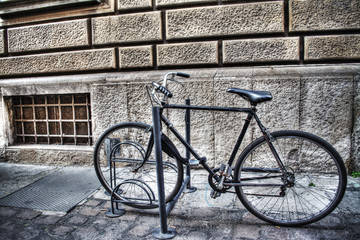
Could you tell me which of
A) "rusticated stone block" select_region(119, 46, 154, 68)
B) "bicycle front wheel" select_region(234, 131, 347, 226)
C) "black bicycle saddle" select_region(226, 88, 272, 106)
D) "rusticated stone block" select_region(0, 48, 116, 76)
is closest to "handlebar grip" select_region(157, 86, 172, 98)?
"black bicycle saddle" select_region(226, 88, 272, 106)

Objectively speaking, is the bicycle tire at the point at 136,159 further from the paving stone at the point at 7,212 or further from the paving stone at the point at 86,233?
the paving stone at the point at 7,212

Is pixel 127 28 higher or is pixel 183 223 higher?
pixel 127 28

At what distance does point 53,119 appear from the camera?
4137mm

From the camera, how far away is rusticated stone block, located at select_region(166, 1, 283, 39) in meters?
3.26

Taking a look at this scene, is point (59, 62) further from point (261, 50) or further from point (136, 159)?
point (261, 50)

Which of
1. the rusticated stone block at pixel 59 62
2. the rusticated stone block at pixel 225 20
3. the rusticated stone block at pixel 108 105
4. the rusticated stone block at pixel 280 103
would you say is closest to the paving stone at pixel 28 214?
the rusticated stone block at pixel 108 105

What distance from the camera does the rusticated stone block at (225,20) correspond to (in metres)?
3.26

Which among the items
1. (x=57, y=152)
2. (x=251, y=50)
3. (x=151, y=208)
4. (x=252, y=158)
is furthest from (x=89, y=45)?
(x=252, y=158)

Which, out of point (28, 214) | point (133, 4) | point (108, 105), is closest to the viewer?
point (28, 214)

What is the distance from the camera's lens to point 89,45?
3787 mm

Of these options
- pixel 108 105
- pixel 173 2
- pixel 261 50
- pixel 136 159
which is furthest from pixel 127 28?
pixel 136 159

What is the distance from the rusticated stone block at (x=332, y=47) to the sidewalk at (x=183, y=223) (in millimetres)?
1718

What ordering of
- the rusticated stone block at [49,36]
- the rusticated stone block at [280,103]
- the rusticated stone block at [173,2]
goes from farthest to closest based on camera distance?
the rusticated stone block at [49,36], the rusticated stone block at [173,2], the rusticated stone block at [280,103]

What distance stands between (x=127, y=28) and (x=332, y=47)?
2868mm
